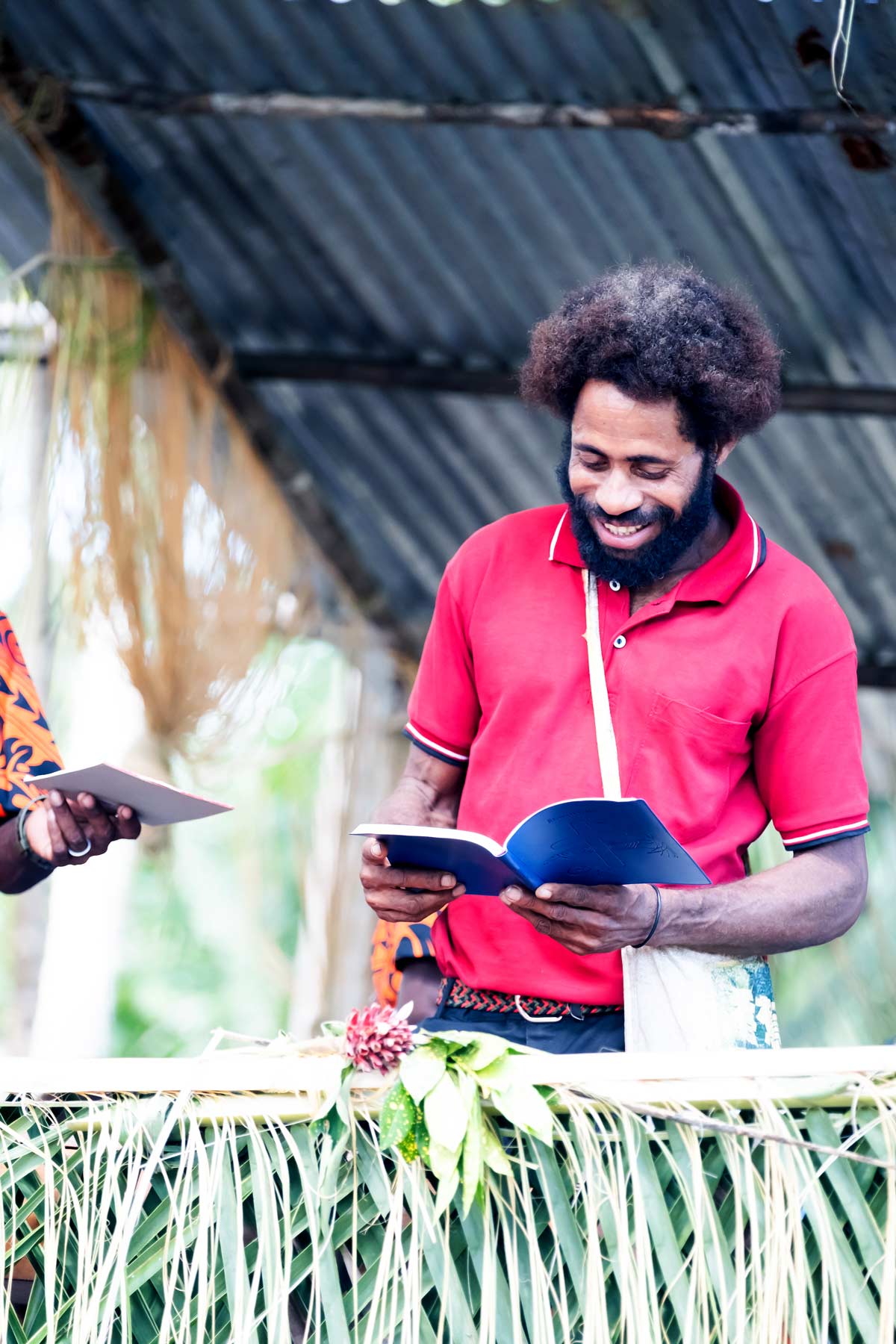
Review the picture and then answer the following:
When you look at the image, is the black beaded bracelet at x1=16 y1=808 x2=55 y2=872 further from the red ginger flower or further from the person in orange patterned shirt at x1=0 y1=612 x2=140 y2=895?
the red ginger flower

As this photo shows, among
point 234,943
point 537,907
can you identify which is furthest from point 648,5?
point 234,943

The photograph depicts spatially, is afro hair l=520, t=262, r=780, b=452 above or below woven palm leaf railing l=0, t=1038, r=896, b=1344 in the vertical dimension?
above

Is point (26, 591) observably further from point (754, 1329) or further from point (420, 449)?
point (754, 1329)

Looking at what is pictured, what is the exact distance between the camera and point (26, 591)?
445 centimetres

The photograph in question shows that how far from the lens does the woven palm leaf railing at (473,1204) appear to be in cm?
167

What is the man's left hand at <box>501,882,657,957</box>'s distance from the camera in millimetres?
1809

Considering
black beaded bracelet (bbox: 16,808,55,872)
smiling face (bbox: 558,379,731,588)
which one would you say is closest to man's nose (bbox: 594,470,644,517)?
smiling face (bbox: 558,379,731,588)

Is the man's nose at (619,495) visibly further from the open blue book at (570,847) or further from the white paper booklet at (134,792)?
the white paper booklet at (134,792)

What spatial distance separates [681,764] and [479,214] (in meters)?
2.37

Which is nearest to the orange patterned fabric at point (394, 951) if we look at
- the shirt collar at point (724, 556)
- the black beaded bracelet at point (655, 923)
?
the shirt collar at point (724, 556)

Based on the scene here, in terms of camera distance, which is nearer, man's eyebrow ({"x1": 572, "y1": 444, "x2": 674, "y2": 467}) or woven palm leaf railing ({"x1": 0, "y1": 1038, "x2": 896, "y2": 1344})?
woven palm leaf railing ({"x1": 0, "y1": 1038, "x2": 896, "y2": 1344})

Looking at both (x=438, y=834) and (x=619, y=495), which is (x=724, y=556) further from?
(x=438, y=834)

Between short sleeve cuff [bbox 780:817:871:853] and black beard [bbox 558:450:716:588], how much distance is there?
41cm

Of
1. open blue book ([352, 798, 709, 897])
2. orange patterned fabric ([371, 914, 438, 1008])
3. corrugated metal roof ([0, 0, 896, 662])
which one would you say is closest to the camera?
open blue book ([352, 798, 709, 897])
